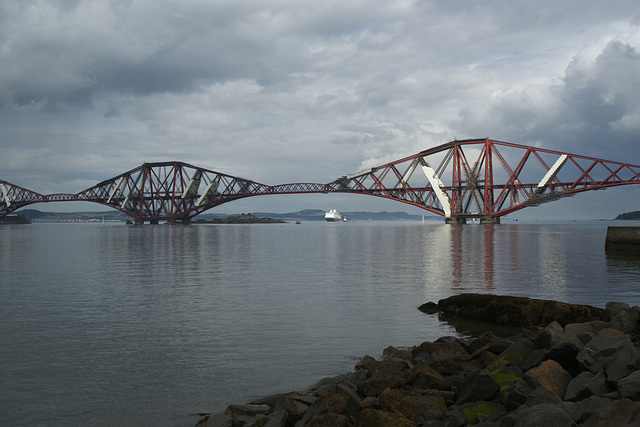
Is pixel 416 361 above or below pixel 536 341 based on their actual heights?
below

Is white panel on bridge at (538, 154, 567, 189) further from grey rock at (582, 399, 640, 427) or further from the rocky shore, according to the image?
grey rock at (582, 399, 640, 427)

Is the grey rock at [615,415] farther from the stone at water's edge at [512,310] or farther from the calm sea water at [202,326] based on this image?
the stone at water's edge at [512,310]

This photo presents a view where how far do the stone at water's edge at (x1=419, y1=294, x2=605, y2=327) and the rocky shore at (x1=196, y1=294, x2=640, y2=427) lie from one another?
3287mm

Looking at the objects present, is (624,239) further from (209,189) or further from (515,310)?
(209,189)

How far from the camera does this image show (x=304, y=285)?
78.0 ft

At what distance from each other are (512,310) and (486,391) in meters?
8.69

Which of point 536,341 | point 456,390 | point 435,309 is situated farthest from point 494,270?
point 456,390

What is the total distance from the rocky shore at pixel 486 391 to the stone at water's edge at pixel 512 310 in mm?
3287

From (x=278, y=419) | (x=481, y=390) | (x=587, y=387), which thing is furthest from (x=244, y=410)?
(x=587, y=387)

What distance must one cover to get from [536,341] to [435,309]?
26.4ft

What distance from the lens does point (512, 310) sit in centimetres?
1474

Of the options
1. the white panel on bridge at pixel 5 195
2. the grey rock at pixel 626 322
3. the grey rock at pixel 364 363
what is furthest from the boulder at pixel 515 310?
the white panel on bridge at pixel 5 195

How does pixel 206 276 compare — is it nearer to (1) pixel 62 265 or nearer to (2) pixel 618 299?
(1) pixel 62 265

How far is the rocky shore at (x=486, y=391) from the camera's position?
557 cm
